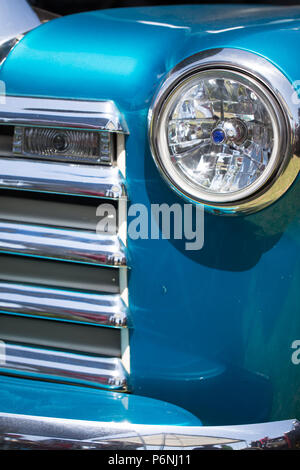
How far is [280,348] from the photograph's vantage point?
157 centimetres

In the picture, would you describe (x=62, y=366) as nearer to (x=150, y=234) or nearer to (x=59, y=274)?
(x=59, y=274)

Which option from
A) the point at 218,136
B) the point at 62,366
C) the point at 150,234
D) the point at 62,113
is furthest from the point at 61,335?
the point at 218,136

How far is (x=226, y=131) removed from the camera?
1.43 meters

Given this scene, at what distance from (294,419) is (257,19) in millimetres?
1165

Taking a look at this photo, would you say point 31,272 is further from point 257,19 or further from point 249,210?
point 257,19

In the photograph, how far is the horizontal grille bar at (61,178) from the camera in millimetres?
1572

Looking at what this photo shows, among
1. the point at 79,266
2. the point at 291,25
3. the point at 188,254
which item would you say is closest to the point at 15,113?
the point at 79,266

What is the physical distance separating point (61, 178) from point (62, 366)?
0.56 m

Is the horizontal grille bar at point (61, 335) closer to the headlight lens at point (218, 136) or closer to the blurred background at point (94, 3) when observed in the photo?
the headlight lens at point (218, 136)

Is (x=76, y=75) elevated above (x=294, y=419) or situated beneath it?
elevated above

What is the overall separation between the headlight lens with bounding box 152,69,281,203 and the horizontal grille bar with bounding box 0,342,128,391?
22.5 inches

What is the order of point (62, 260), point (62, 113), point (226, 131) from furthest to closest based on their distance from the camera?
point (62, 260) < point (62, 113) < point (226, 131)

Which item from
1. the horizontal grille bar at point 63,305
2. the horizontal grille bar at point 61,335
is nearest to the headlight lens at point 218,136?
the horizontal grille bar at point 63,305

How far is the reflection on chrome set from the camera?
144cm
